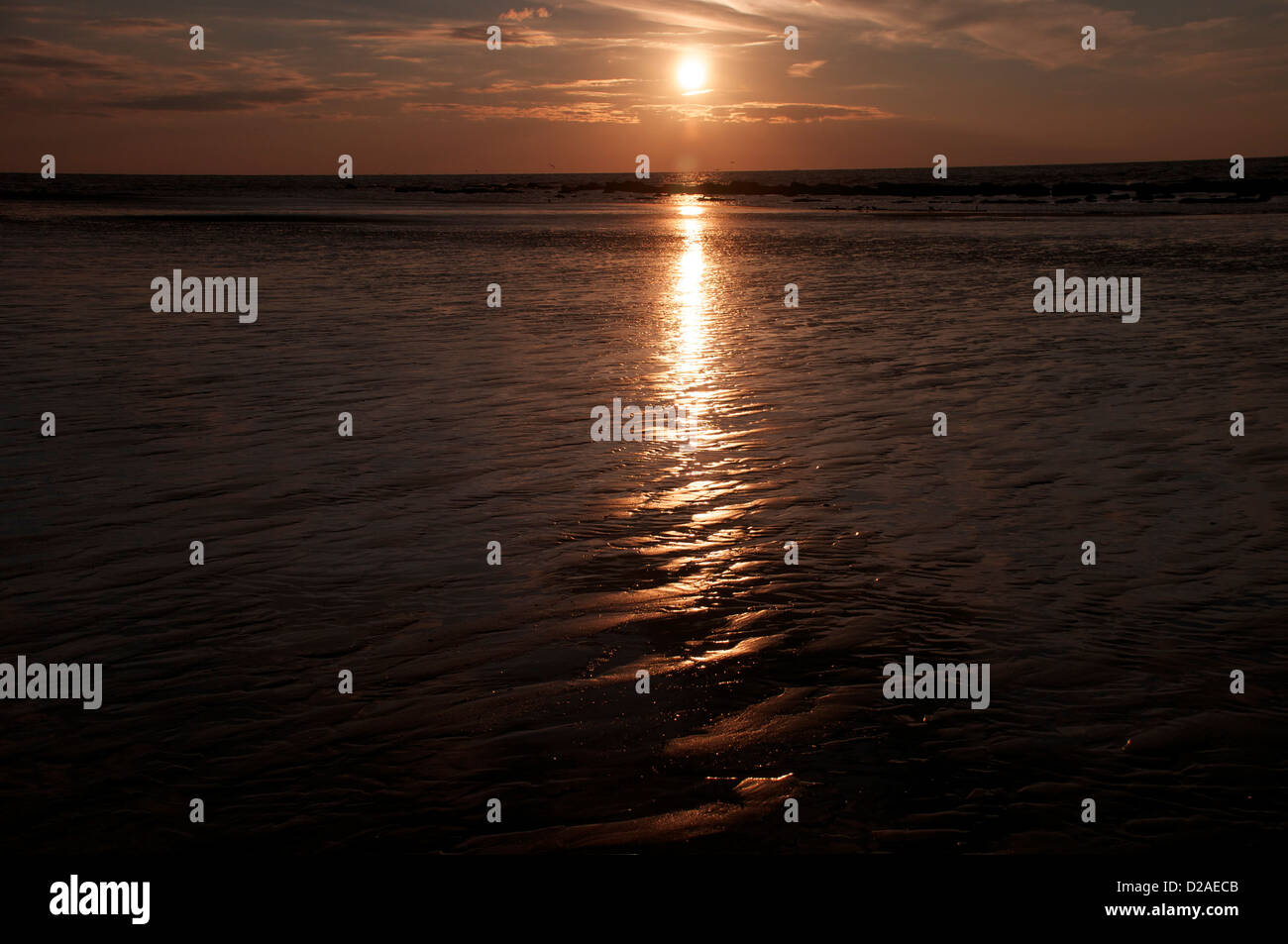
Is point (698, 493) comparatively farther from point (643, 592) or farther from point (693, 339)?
point (693, 339)

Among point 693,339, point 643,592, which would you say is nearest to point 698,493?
point 643,592

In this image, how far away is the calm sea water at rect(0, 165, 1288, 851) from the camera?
14.9 feet

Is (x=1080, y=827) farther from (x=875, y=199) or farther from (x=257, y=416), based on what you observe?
(x=875, y=199)

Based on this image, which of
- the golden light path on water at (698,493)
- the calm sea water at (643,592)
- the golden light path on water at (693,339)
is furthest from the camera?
the golden light path on water at (693,339)

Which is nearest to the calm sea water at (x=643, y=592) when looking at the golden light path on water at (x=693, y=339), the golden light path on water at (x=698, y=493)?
the golden light path on water at (x=698, y=493)

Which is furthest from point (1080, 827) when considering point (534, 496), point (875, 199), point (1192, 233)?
point (875, 199)

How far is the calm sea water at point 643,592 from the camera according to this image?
4.54 metres

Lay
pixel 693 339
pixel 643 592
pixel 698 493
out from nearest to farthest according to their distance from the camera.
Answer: pixel 643 592, pixel 698 493, pixel 693 339

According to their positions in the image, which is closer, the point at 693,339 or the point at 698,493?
the point at 698,493

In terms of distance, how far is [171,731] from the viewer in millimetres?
5039

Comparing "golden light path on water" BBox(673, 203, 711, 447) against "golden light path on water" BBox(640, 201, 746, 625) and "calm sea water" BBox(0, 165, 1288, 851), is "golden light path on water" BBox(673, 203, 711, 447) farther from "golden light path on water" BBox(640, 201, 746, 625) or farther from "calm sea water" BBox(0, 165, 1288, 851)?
"calm sea water" BBox(0, 165, 1288, 851)

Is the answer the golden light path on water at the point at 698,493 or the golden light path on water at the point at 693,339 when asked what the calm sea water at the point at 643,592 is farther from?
the golden light path on water at the point at 693,339

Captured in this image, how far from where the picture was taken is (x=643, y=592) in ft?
21.8

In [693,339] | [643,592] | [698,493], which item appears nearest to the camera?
[643,592]
